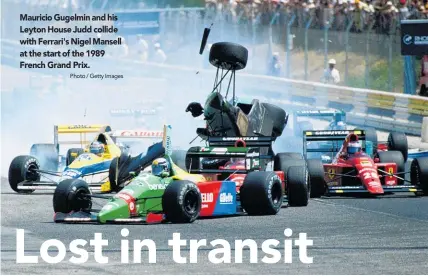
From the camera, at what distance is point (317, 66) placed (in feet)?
127

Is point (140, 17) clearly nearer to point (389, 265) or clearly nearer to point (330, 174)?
point (330, 174)

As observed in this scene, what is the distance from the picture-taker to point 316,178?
23.3 m

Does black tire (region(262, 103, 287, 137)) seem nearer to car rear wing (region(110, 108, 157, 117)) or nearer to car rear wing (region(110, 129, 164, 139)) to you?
car rear wing (region(110, 129, 164, 139))

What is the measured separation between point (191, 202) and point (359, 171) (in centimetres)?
491

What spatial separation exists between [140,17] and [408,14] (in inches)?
477

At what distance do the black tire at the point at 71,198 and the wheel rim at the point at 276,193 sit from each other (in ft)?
9.06

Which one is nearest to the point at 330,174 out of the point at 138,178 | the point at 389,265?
the point at 138,178

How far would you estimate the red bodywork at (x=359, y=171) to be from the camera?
2369 cm

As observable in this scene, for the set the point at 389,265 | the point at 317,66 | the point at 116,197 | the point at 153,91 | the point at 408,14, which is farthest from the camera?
the point at 153,91

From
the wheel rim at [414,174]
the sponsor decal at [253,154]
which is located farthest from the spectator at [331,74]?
the sponsor decal at [253,154]

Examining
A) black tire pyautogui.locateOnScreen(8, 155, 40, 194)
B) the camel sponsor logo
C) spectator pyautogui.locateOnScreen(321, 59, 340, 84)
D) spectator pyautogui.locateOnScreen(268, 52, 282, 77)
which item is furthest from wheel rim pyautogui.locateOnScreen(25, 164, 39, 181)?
spectator pyautogui.locateOnScreen(268, 52, 282, 77)

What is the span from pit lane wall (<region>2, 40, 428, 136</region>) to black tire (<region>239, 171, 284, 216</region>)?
14.5 m

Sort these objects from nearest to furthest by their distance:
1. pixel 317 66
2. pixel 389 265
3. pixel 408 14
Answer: pixel 389 265
pixel 408 14
pixel 317 66

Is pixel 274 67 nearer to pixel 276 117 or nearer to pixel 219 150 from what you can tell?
pixel 276 117
